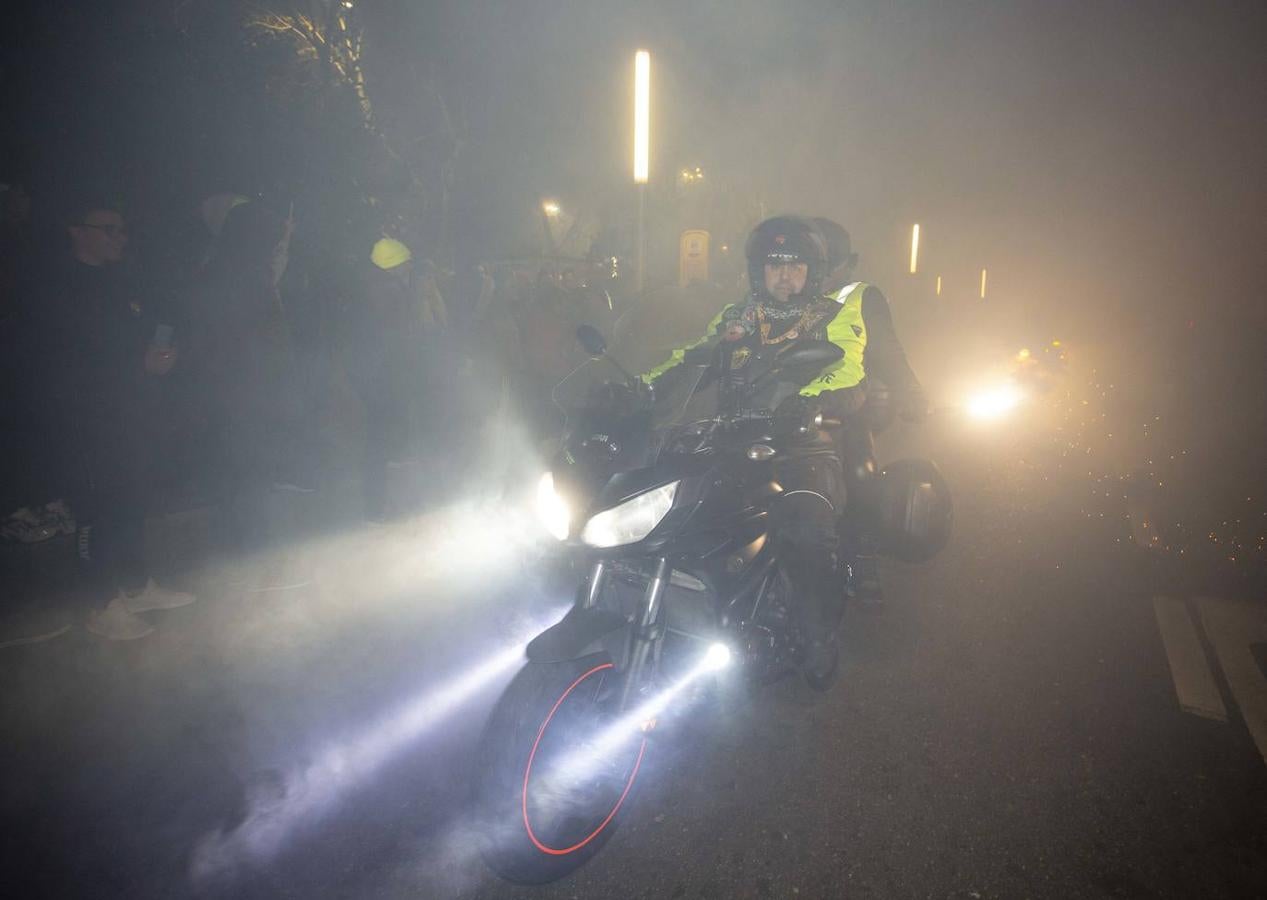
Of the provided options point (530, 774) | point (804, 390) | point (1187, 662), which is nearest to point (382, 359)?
point (804, 390)

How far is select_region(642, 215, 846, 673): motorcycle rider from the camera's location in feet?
9.20

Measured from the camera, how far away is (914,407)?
3.63 meters

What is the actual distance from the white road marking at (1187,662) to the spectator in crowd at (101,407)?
6454 millimetres

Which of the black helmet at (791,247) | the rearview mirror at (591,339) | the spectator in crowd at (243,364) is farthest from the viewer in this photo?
the spectator in crowd at (243,364)

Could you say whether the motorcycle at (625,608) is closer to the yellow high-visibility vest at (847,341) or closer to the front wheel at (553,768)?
the front wheel at (553,768)

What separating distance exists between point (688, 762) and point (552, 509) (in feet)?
5.31

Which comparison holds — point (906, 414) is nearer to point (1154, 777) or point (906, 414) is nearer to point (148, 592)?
point (1154, 777)

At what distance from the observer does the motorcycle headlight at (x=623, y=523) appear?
6.66 ft

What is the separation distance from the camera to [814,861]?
93.0 inches

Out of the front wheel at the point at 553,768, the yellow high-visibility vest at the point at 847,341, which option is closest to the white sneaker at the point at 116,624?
the front wheel at the point at 553,768

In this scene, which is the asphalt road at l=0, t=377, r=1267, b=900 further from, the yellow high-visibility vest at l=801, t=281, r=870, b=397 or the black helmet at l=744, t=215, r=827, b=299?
the black helmet at l=744, t=215, r=827, b=299

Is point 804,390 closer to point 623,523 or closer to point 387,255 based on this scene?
point 623,523

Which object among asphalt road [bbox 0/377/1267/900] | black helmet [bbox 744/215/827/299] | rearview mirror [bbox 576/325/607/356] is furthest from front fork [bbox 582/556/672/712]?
black helmet [bbox 744/215/827/299]

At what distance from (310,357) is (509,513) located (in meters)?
4.25
